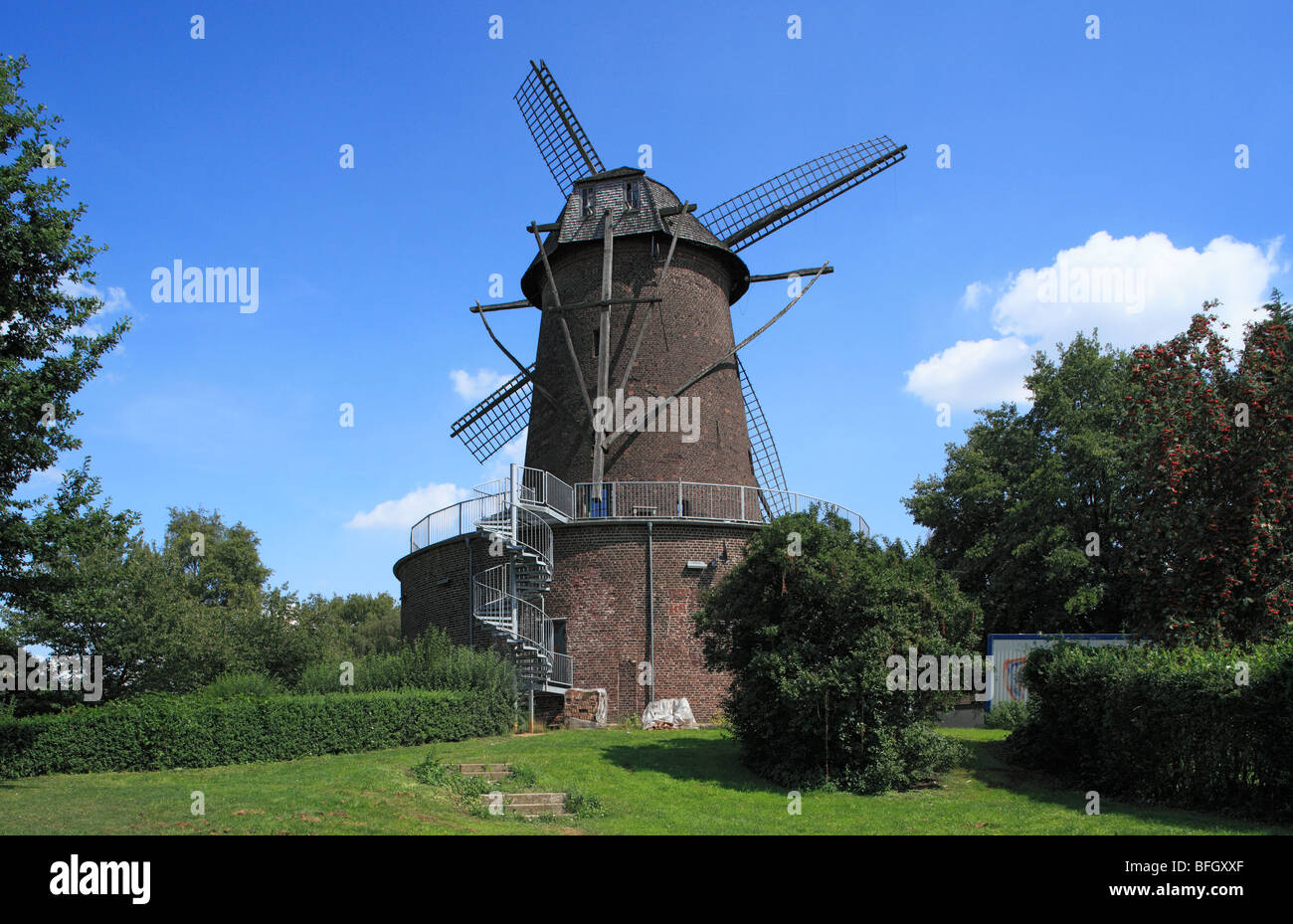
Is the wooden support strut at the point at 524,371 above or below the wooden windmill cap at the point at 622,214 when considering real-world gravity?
below

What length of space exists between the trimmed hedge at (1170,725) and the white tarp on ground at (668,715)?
26.0ft

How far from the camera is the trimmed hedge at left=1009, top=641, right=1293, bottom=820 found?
40.1 feet

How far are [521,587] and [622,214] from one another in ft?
36.4

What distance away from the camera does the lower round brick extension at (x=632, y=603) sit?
23.2 metres

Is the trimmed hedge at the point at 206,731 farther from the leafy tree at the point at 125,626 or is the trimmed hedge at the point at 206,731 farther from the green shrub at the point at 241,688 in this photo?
the leafy tree at the point at 125,626

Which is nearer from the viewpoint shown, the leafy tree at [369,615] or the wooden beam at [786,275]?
the wooden beam at [786,275]

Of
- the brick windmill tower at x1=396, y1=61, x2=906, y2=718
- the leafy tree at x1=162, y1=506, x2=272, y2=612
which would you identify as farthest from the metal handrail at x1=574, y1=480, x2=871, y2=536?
the leafy tree at x1=162, y1=506, x2=272, y2=612

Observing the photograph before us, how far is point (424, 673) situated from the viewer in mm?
21422

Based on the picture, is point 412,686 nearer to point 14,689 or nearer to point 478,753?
point 478,753

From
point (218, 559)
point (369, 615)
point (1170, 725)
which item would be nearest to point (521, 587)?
point (1170, 725)

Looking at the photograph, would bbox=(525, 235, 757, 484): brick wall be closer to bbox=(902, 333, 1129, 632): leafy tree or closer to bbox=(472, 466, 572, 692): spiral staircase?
bbox=(472, 466, 572, 692): spiral staircase

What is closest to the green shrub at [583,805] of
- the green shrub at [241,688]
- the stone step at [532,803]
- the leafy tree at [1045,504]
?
the stone step at [532,803]

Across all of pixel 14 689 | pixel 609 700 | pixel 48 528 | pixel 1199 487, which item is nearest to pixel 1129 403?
pixel 1199 487

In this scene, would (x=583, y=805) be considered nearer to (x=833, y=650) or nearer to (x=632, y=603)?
(x=833, y=650)
